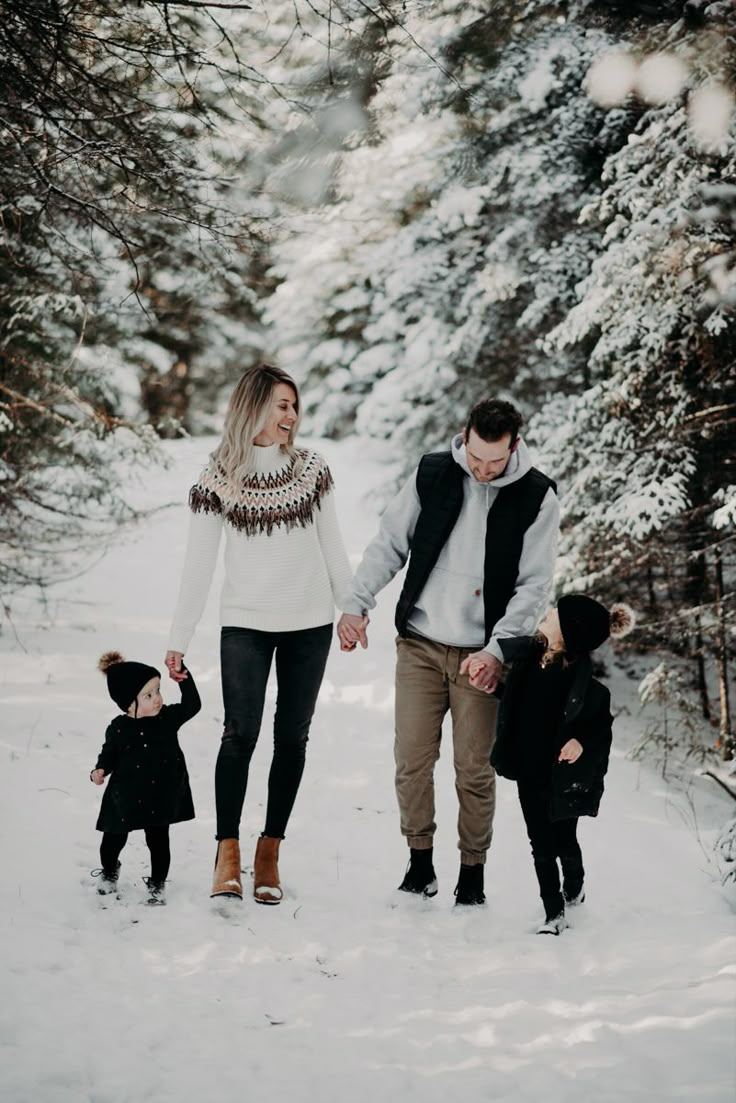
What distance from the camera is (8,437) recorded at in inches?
316

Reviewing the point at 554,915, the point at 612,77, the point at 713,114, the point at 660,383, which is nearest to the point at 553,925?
the point at 554,915

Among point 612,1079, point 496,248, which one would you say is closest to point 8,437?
point 496,248

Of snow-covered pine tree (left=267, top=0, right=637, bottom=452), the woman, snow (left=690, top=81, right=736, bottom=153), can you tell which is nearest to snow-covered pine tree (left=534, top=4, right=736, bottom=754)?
snow (left=690, top=81, right=736, bottom=153)

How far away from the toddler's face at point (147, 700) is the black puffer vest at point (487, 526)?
3.60 ft

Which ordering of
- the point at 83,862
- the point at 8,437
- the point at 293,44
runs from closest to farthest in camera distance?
the point at 83,862
the point at 293,44
the point at 8,437

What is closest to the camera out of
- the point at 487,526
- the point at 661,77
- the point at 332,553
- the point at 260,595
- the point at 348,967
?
the point at 348,967

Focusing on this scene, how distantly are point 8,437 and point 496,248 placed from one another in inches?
182

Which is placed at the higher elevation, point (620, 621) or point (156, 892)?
point (620, 621)

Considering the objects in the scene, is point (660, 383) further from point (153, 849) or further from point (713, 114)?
point (153, 849)

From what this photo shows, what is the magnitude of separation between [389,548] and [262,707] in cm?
92

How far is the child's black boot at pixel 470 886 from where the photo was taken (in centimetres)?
415

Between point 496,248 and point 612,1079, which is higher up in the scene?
point 496,248

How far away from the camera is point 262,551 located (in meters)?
4.14

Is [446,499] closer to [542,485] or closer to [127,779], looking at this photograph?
[542,485]
